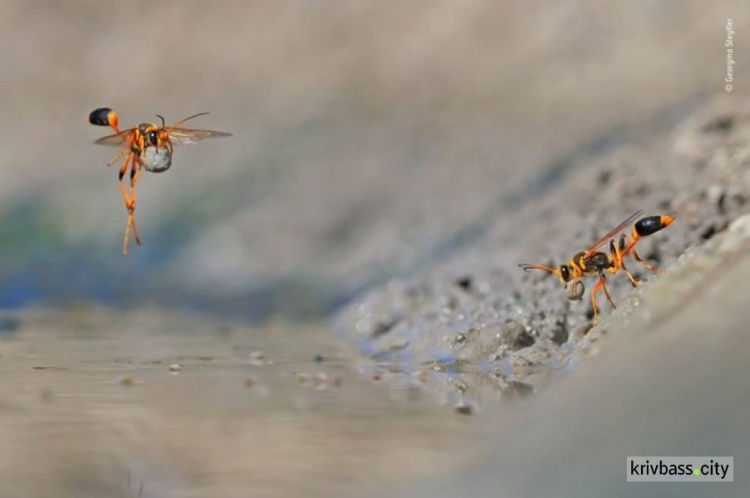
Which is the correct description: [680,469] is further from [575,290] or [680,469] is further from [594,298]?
[575,290]

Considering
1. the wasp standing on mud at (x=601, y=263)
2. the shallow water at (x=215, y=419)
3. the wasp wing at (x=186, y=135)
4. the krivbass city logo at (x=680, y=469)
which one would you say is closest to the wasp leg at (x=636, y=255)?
the wasp standing on mud at (x=601, y=263)

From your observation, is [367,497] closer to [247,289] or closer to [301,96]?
[247,289]

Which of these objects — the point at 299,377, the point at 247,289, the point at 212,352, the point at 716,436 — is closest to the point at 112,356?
the point at 212,352

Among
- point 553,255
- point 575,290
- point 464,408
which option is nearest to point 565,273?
point 575,290

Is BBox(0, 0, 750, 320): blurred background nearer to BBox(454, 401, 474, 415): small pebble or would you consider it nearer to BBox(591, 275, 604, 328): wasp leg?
BBox(591, 275, 604, 328): wasp leg

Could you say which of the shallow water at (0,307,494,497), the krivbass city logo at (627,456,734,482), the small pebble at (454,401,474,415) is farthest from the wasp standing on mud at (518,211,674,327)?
the krivbass city logo at (627,456,734,482)

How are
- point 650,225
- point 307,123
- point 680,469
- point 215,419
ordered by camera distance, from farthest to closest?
point 307,123 < point 650,225 < point 215,419 < point 680,469
